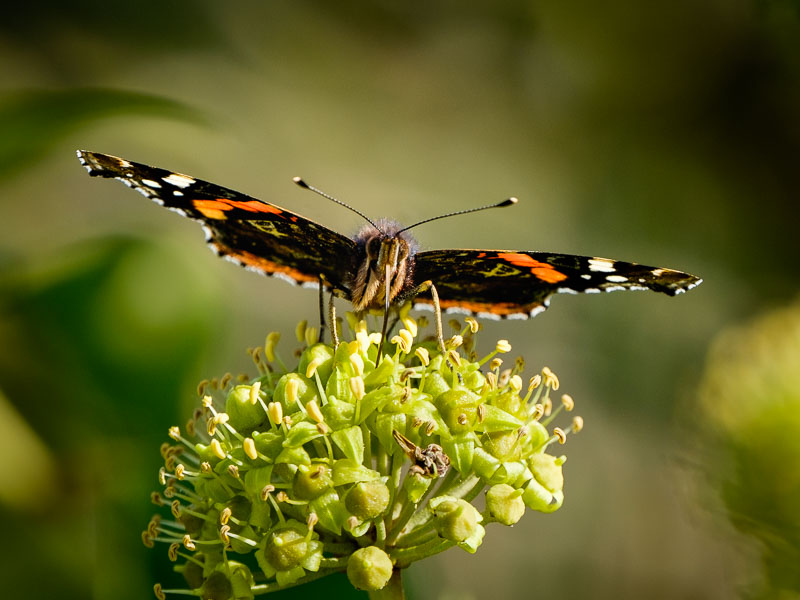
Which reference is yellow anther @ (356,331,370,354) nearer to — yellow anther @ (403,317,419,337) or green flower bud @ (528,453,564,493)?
yellow anther @ (403,317,419,337)

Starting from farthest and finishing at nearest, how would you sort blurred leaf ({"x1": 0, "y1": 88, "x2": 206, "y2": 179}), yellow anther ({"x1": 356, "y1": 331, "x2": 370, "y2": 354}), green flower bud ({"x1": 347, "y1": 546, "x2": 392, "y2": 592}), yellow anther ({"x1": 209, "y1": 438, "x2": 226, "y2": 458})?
blurred leaf ({"x1": 0, "y1": 88, "x2": 206, "y2": 179}), yellow anther ({"x1": 356, "y1": 331, "x2": 370, "y2": 354}), yellow anther ({"x1": 209, "y1": 438, "x2": 226, "y2": 458}), green flower bud ({"x1": 347, "y1": 546, "x2": 392, "y2": 592})

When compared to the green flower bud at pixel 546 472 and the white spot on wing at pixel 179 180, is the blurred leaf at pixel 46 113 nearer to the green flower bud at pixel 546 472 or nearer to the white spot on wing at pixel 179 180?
the white spot on wing at pixel 179 180

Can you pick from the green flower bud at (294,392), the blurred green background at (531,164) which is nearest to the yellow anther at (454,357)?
the green flower bud at (294,392)

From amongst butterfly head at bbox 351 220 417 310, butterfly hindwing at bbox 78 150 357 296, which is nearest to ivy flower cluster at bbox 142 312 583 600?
butterfly head at bbox 351 220 417 310

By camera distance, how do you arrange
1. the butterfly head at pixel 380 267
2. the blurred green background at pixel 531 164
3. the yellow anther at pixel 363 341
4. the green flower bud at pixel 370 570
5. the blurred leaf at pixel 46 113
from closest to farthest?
the green flower bud at pixel 370 570
the yellow anther at pixel 363 341
the butterfly head at pixel 380 267
the blurred leaf at pixel 46 113
the blurred green background at pixel 531 164

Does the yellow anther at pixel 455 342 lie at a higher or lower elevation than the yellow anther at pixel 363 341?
higher

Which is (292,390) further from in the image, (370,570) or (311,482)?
(370,570)
